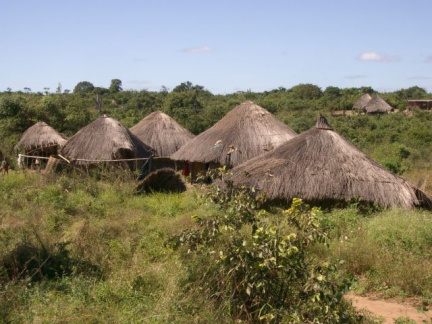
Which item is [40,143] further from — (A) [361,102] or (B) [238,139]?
(A) [361,102]

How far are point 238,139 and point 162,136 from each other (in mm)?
5027

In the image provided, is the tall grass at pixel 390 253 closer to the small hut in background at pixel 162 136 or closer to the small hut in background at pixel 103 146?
the small hut in background at pixel 103 146

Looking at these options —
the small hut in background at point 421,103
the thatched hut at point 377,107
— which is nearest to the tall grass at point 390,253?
the thatched hut at point 377,107

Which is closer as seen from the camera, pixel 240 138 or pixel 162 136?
pixel 240 138

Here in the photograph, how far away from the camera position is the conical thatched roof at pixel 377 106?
33.4 meters

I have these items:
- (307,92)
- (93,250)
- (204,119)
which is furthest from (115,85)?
(93,250)

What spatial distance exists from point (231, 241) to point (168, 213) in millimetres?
4780

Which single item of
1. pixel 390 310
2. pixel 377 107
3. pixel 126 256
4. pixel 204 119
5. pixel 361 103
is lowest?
pixel 390 310

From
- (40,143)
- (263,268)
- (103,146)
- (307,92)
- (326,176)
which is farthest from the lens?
(307,92)

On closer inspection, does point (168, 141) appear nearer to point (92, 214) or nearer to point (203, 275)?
point (92, 214)

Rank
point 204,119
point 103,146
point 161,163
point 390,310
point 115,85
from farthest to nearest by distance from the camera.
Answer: point 115,85 < point 204,119 < point 161,163 < point 103,146 < point 390,310

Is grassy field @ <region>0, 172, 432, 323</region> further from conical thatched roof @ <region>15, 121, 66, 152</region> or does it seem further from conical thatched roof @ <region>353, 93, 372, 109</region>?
conical thatched roof @ <region>353, 93, 372, 109</region>

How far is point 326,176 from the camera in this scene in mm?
9305

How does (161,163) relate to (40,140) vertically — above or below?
below
